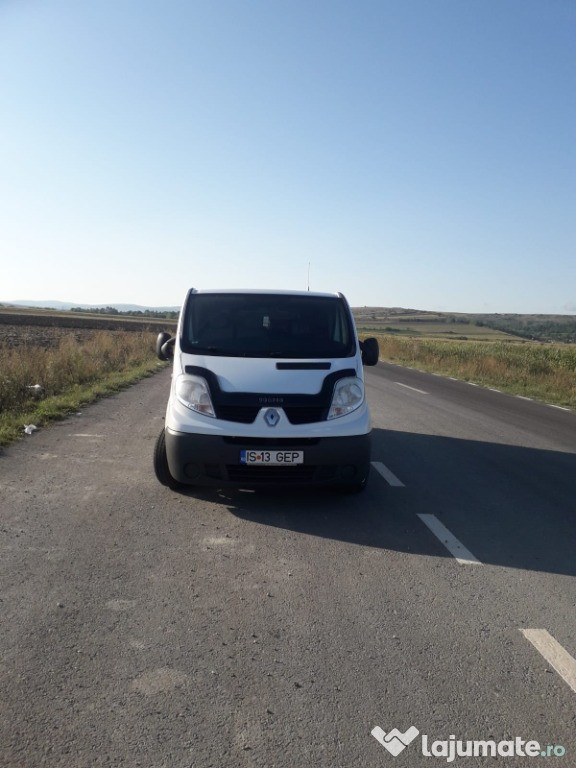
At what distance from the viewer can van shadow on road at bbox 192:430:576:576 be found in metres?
5.29

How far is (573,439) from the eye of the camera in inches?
437

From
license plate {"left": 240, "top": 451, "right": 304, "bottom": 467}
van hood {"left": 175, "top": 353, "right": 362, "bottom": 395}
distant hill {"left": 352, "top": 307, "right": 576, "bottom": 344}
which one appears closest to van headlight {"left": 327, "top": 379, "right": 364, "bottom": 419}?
van hood {"left": 175, "top": 353, "right": 362, "bottom": 395}

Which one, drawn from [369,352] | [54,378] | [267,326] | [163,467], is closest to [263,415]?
[163,467]

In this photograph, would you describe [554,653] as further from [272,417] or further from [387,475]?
[387,475]

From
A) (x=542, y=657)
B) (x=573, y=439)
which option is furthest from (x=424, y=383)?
(x=542, y=657)

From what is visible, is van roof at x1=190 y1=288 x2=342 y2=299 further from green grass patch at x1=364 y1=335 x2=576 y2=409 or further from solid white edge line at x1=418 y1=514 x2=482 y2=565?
green grass patch at x1=364 y1=335 x2=576 y2=409

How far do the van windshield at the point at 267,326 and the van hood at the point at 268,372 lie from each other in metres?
0.16

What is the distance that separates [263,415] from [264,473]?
500 millimetres

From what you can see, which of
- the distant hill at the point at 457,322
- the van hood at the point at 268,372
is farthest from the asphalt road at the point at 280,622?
the distant hill at the point at 457,322

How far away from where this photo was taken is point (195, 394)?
6.21 m

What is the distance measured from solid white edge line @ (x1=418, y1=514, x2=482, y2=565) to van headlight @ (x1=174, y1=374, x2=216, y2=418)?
6.76 feet

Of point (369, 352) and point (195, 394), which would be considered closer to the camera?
point (195, 394)

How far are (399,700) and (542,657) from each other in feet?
3.03

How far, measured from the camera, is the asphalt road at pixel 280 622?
2850 millimetres
